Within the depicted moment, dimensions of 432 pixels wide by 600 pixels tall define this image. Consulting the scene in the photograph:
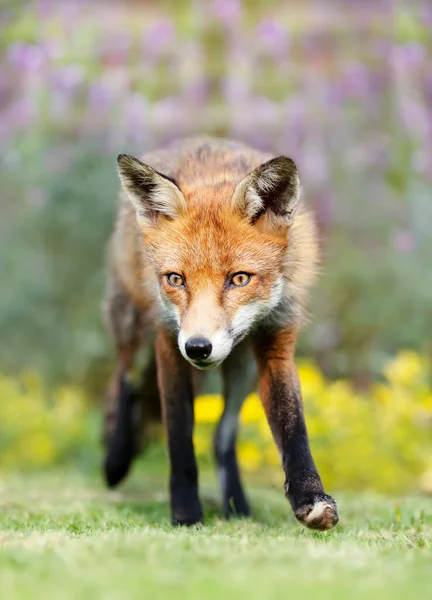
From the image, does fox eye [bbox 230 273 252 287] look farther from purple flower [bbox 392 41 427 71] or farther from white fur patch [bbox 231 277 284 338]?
purple flower [bbox 392 41 427 71]

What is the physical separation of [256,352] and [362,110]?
559 cm

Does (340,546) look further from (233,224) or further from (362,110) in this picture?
(362,110)

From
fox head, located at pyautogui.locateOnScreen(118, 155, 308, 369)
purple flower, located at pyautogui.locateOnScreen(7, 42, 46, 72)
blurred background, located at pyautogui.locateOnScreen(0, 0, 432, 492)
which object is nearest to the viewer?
fox head, located at pyautogui.locateOnScreen(118, 155, 308, 369)

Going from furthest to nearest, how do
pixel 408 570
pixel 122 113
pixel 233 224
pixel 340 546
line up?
pixel 122 113, pixel 233 224, pixel 340 546, pixel 408 570

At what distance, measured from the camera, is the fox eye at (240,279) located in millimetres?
3189

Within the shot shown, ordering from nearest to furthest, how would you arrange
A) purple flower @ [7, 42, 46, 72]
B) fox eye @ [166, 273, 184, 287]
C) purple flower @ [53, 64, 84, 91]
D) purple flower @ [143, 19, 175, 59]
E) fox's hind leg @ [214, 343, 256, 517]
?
fox eye @ [166, 273, 184, 287] < fox's hind leg @ [214, 343, 256, 517] < purple flower @ [7, 42, 46, 72] < purple flower @ [53, 64, 84, 91] < purple flower @ [143, 19, 175, 59]

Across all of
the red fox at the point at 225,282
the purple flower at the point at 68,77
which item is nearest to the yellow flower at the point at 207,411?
the red fox at the point at 225,282

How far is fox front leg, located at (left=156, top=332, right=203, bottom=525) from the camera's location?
3529 mm

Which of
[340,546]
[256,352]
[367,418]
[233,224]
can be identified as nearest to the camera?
[340,546]

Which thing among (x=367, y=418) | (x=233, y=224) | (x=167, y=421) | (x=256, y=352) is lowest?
(x=367, y=418)

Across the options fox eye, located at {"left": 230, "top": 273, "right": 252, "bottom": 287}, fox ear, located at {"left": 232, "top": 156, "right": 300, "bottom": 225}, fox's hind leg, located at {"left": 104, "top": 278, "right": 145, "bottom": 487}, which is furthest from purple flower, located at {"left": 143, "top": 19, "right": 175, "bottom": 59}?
fox eye, located at {"left": 230, "top": 273, "right": 252, "bottom": 287}

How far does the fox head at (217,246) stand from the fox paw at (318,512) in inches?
25.3

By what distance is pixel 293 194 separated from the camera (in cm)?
334

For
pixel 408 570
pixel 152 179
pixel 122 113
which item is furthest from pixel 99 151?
pixel 408 570
